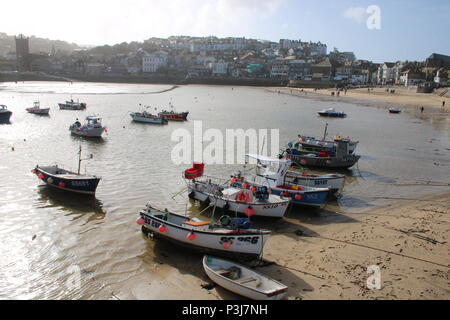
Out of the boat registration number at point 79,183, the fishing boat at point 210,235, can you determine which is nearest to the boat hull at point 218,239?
the fishing boat at point 210,235

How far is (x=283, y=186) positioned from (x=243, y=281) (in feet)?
28.4

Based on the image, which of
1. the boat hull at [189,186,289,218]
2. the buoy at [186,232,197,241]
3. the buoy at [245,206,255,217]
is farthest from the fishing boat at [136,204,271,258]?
the boat hull at [189,186,289,218]

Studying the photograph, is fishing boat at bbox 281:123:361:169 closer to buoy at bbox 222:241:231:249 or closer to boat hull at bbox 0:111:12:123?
buoy at bbox 222:241:231:249

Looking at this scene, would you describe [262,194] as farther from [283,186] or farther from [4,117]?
[4,117]

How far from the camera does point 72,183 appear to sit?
18.7 m

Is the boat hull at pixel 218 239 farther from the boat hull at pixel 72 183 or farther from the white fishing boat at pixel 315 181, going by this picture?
the white fishing boat at pixel 315 181

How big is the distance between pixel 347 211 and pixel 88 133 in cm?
2719

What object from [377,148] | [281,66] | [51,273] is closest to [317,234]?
[51,273]

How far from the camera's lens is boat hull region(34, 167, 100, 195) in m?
18.4

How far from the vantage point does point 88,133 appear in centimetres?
3666

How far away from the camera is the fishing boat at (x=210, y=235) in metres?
A: 12.5

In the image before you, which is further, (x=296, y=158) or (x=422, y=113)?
(x=422, y=113)

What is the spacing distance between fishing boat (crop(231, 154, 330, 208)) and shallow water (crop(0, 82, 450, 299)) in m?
0.74

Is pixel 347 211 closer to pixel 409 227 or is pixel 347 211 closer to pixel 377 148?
Answer: pixel 409 227
